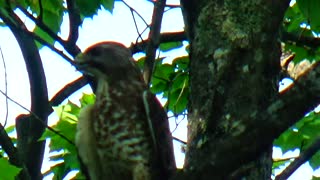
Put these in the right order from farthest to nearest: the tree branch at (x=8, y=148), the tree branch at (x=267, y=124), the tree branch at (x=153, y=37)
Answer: the tree branch at (x=8, y=148) < the tree branch at (x=153, y=37) < the tree branch at (x=267, y=124)

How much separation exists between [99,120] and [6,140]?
59cm

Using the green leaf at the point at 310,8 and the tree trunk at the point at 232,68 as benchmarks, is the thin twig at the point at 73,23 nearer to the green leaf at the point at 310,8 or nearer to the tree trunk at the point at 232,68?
the tree trunk at the point at 232,68

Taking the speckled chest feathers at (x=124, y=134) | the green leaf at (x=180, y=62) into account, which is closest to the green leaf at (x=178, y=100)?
the green leaf at (x=180, y=62)

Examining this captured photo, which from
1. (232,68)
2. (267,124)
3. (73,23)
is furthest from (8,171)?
(267,124)

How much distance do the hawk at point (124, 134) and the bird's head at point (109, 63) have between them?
2 centimetres

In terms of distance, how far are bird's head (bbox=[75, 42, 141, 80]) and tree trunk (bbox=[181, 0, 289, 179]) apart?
1258mm

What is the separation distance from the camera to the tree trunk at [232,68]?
148 inches

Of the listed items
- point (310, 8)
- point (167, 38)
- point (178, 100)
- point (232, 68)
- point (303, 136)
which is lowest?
point (232, 68)

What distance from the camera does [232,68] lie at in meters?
3.82

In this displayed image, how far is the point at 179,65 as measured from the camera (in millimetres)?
6348

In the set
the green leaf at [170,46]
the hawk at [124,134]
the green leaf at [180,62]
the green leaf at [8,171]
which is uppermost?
the green leaf at [170,46]

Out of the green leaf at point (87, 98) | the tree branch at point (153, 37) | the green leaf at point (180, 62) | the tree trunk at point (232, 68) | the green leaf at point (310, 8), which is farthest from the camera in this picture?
the green leaf at point (180, 62)

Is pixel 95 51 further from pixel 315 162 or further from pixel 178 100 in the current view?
pixel 315 162

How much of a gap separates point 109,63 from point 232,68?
5.22 feet
